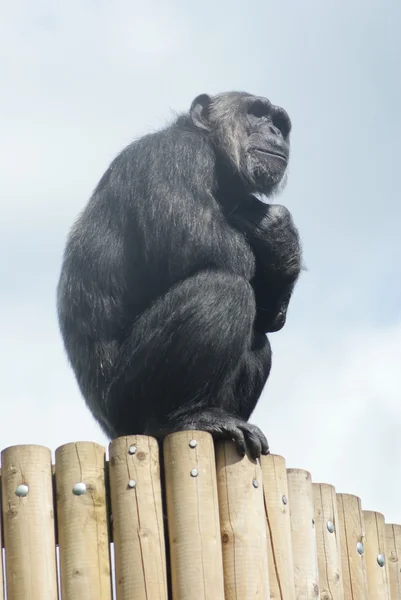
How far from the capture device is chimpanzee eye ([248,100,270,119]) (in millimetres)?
9922

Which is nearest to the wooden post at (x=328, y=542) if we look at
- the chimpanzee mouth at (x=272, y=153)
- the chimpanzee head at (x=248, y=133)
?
the chimpanzee head at (x=248, y=133)

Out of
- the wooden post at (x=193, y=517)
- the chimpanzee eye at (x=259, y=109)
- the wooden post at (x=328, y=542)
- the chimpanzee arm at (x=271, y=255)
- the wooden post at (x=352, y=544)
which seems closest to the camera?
the wooden post at (x=193, y=517)

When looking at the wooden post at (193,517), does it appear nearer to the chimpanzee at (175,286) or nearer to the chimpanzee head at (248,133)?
the chimpanzee at (175,286)

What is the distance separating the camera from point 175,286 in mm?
7484

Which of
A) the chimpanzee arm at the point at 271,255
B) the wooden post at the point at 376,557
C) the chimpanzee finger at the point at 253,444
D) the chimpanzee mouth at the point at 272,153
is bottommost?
the wooden post at the point at 376,557

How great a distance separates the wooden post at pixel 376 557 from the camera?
692 cm

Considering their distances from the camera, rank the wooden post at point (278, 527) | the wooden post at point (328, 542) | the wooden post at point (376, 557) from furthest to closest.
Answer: the wooden post at point (376, 557) → the wooden post at point (328, 542) → the wooden post at point (278, 527)

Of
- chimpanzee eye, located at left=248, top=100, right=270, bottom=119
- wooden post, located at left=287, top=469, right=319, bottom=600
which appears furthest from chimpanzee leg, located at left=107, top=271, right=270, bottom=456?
chimpanzee eye, located at left=248, top=100, right=270, bottom=119

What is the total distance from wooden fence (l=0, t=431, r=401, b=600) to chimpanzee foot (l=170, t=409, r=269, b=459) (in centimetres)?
9

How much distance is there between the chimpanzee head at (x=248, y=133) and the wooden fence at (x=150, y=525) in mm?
3285

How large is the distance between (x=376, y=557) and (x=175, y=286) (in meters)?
2.28

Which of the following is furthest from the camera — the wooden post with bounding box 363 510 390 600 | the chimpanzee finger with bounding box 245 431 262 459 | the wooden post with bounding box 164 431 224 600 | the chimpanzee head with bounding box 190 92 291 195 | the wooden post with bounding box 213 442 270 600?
the chimpanzee head with bounding box 190 92 291 195

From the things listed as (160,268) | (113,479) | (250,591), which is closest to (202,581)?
(250,591)

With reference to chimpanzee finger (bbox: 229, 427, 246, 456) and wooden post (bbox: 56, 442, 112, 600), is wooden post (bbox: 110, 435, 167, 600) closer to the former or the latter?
wooden post (bbox: 56, 442, 112, 600)
